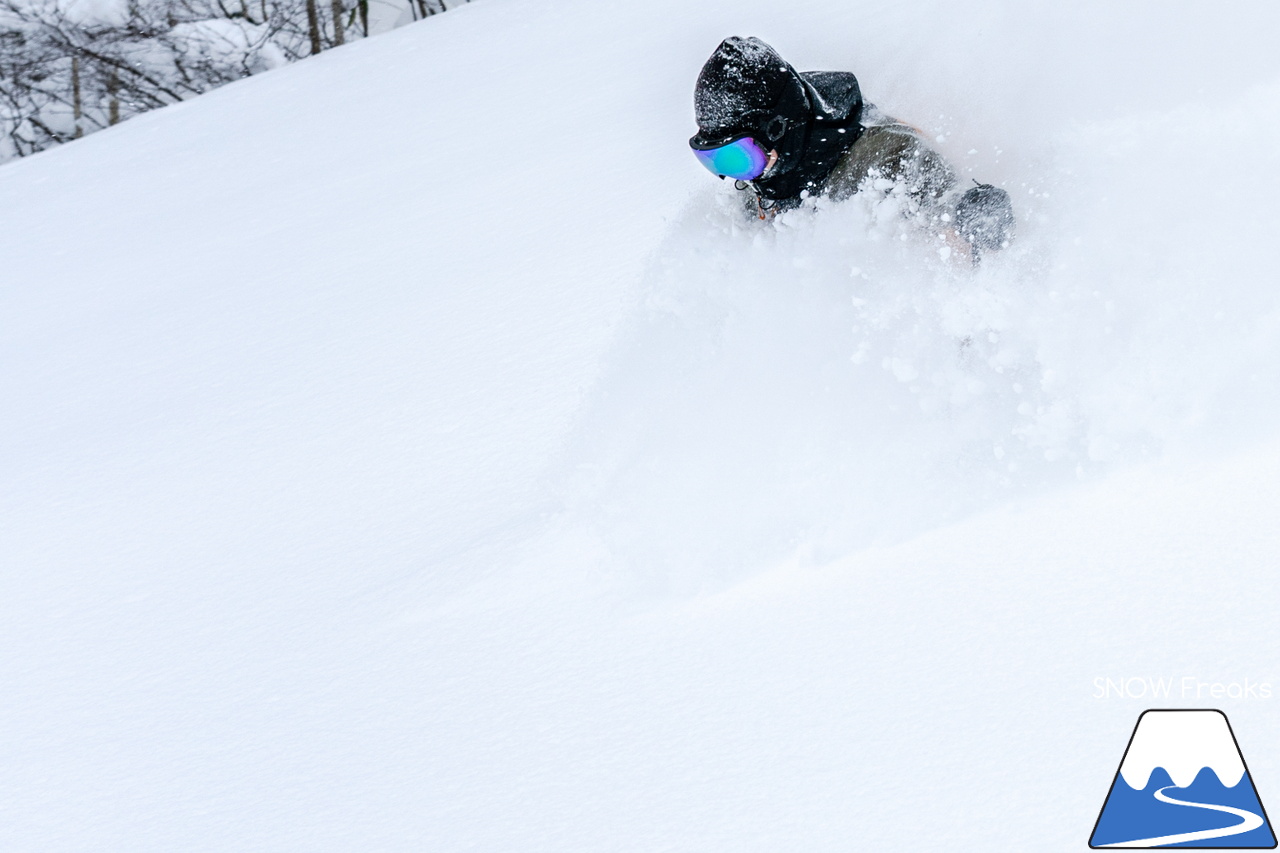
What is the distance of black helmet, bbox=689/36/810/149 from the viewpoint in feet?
6.10

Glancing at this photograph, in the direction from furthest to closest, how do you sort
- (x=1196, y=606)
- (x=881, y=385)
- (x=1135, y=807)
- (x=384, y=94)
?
(x=384, y=94), (x=881, y=385), (x=1196, y=606), (x=1135, y=807)

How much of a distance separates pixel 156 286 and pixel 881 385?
11.6ft

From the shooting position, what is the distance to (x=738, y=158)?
1.85 m

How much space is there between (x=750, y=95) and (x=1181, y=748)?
1.41 m

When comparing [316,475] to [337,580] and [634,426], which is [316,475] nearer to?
[337,580]

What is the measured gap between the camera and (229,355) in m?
3.47

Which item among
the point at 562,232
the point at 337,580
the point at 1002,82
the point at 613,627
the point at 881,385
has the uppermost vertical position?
the point at 562,232

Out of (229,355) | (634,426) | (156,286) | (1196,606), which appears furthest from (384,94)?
(1196,606)

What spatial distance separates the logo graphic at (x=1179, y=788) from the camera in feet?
3.78

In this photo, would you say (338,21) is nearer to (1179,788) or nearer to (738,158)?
(738,158)

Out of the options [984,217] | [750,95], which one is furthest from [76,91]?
[984,217]

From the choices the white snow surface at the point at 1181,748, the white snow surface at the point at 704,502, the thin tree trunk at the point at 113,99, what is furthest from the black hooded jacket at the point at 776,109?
the thin tree trunk at the point at 113,99

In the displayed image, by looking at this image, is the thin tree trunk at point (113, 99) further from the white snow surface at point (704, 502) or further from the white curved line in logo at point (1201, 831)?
the white curved line in logo at point (1201, 831)

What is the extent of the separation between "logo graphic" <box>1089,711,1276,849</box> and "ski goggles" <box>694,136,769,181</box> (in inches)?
48.8
